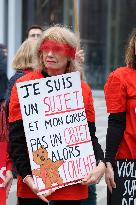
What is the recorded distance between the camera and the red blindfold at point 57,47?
3109 mm

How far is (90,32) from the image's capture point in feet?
63.8

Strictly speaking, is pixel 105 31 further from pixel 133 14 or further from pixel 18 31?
pixel 18 31

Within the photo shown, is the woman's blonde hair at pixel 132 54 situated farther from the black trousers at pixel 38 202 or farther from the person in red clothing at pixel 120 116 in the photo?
the black trousers at pixel 38 202

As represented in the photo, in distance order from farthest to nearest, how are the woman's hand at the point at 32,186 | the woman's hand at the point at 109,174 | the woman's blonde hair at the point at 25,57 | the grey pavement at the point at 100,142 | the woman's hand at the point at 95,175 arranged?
the grey pavement at the point at 100,142 → the woman's blonde hair at the point at 25,57 → the woman's hand at the point at 109,174 → the woman's hand at the point at 95,175 → the woman's hand at the point at 32,186

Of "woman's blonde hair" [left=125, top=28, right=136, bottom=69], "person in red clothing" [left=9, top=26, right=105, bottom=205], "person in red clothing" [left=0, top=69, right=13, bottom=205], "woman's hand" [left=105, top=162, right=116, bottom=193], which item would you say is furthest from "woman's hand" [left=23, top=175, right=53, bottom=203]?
"woman's blonde hair" [left=125, top=28, right=136, bottom=69]

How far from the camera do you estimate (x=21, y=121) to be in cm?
307

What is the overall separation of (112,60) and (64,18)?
7.00ft

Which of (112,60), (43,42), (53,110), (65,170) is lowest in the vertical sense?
(112,60)

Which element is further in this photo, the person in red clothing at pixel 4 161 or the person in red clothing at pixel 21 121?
the person in red clothing at pixel 4 161

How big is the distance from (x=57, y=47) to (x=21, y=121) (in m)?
0.44

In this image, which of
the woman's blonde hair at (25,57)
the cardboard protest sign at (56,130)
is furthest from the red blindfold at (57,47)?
the woman's blonde hair at (25,57)

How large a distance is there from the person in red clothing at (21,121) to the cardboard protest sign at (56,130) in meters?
0.05

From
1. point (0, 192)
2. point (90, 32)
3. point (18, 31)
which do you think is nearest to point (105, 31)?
point (90, 32)

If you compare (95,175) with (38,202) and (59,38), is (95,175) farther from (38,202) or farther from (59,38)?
(59,38)
